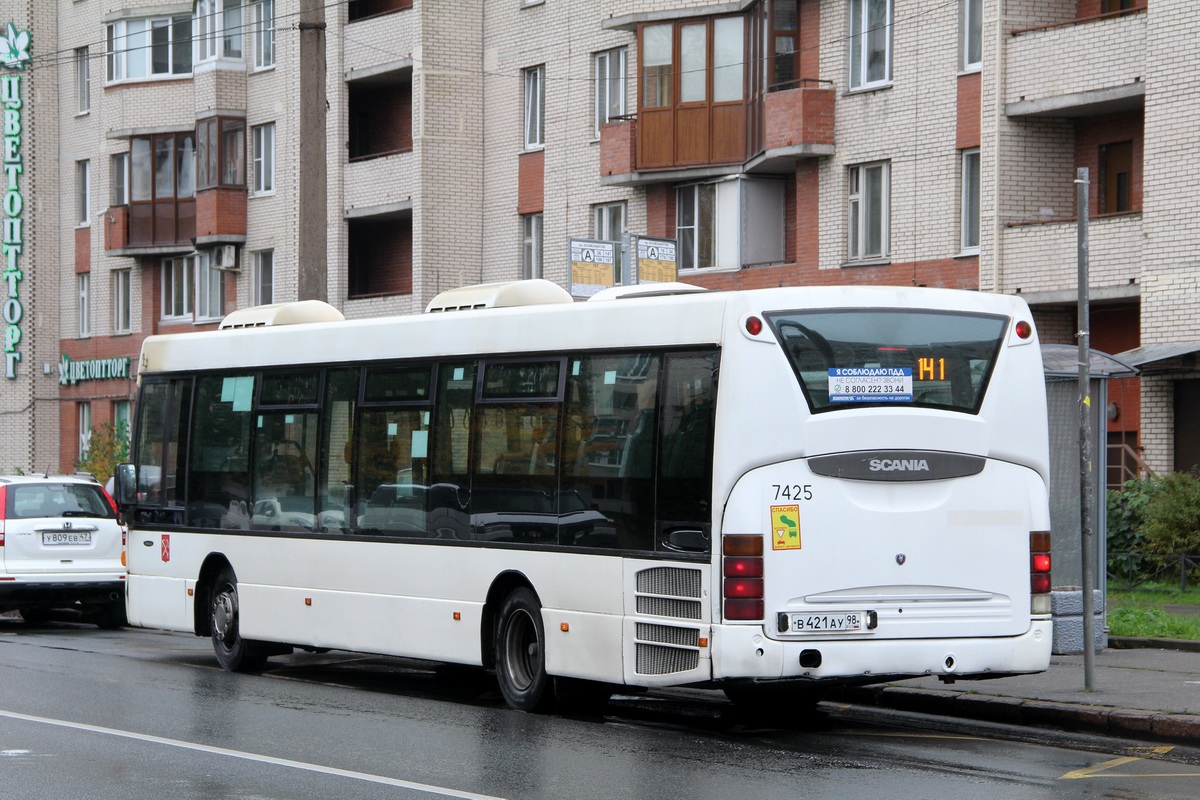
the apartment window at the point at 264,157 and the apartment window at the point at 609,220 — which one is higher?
the apartment window at the point at 264,157

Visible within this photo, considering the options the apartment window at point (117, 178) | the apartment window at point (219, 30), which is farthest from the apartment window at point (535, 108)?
→ the apartment window at point (117, 178)

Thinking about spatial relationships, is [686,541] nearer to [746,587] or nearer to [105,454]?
[746,587]

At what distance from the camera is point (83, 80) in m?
50.1

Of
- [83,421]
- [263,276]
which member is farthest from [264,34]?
[83,421]

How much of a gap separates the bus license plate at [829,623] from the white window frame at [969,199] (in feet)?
59.0

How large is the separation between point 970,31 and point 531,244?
37.5 ft

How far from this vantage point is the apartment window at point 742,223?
31.7 m

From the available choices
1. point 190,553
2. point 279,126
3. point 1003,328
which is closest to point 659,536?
point 1003,328

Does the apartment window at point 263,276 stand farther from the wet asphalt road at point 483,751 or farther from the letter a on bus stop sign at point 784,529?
the letter a on bus stop sign at point 784,529

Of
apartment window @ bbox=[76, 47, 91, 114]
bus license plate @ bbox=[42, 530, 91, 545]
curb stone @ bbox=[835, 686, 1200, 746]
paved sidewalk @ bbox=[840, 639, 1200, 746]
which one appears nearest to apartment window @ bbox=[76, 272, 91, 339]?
apartment window @ bbox=[76, 47, 91, 114]

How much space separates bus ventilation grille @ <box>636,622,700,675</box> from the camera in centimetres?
1118

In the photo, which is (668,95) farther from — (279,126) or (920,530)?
(920,530)

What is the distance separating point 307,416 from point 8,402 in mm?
39224

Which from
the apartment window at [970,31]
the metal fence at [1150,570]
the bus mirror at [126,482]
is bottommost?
the metal fence at [1150,570]
